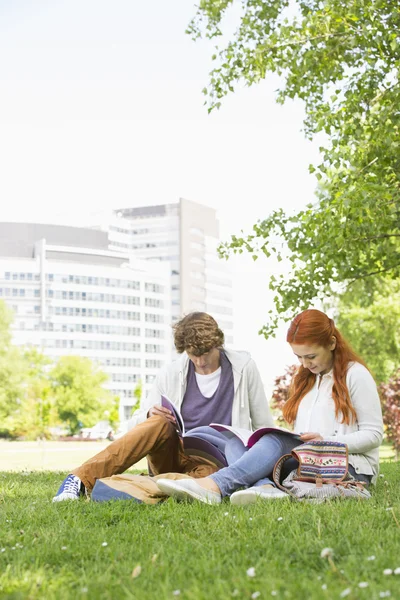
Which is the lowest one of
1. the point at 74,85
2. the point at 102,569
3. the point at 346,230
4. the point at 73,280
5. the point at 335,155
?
the point at 102,569

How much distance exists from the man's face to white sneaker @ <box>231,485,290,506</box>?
1.37 m

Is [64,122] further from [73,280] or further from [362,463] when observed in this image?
[362,463]

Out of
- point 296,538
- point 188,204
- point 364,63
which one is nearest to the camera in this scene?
point 296,538

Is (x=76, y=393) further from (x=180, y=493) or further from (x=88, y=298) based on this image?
(x=180, y=493)

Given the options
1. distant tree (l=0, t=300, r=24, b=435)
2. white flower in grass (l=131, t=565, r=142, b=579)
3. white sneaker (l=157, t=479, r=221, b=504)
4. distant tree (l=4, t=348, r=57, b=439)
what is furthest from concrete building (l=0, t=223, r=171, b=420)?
white flower in grass (l=131, t=565, r=142, b=579)

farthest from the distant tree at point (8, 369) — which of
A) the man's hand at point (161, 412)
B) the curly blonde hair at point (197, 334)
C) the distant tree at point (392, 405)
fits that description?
the man's hand at point (161, 412)

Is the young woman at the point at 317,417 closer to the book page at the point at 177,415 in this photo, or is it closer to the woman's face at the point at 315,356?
the woman's face at the point at 315,356

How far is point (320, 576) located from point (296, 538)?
0.61m

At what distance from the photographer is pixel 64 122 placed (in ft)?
367

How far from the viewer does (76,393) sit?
7612 centimetres

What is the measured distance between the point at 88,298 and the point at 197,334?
120 meters

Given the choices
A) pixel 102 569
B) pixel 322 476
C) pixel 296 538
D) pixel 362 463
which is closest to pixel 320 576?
pixel 296 538

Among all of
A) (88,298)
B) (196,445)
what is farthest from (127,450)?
(88,298)

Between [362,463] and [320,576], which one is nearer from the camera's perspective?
[320,576]
